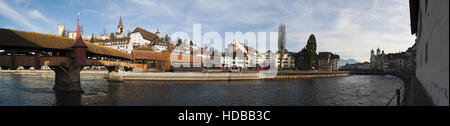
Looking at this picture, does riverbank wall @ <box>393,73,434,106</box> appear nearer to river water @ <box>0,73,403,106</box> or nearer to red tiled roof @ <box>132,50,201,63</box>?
river water @ <box>0,73,403,106</box>

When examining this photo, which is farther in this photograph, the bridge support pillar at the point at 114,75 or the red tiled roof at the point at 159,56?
the red tiled roof at the point at 159,56

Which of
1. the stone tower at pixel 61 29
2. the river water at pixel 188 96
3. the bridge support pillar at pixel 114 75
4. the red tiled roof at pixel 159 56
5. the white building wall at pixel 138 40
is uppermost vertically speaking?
the stone tower at pixel 61 29

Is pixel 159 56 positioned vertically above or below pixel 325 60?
below

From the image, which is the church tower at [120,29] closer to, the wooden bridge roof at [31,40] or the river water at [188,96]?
the river water at [188,96]

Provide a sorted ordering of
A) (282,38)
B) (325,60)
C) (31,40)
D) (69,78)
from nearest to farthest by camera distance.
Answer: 1. (31,40)
2. (69,78)
3. (282,38)
4. (325,60)

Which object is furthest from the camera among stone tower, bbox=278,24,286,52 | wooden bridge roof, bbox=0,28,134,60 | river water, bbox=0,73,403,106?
stone tower, bbox=278,24,286,52

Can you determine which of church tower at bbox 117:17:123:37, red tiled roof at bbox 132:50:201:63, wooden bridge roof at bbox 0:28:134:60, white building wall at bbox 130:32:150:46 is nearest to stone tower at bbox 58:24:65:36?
church tower at bbox 117:17:123:37

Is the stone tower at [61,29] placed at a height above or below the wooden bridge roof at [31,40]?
above

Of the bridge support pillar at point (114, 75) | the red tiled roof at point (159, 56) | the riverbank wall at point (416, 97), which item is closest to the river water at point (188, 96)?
the riverbank wall at point (416, 97)

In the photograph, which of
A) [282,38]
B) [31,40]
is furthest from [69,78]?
[282,38]

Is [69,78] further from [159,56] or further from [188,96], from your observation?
[159,56]

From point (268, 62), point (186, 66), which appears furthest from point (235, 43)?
point (186, 66)
